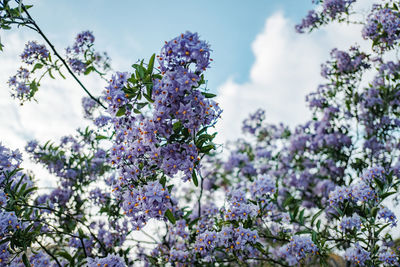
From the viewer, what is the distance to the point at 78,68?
11.9 feet

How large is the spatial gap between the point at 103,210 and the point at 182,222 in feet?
3.29

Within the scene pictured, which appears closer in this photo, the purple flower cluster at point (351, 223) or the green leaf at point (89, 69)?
the purple flower cluster at point (351, 223)

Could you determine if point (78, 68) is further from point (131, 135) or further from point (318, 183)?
point (318, 183)

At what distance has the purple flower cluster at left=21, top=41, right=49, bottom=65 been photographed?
331 cm

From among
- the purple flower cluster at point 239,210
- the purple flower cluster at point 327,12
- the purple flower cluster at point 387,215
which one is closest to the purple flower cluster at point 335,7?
the purple flower cluster at point 327,12

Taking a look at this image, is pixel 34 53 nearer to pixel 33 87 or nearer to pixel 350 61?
pixel 33 87

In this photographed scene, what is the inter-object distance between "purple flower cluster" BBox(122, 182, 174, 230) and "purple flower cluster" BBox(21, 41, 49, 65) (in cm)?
217

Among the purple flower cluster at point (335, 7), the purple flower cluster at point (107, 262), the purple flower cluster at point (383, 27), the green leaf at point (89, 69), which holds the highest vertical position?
the purple flower cluster at point (335, 7)

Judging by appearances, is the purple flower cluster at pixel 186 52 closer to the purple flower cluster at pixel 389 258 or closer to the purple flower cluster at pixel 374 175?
the purple flower cluster at pixel 374 175

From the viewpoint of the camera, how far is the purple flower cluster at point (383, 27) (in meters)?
4.27

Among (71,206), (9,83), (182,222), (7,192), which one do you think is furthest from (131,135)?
(71,206)

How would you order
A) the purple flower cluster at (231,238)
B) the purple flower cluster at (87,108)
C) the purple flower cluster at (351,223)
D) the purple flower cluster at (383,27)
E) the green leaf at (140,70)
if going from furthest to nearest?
1. the purple flower cluster at (87,108)
2. the purple flower cluster at (383,27)
3. the purple flower cluster at (351,223)
4. the purple flower cluster at (231,238)
5. the green leaf at (140,70)

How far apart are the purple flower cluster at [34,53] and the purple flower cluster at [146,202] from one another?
2171 mm

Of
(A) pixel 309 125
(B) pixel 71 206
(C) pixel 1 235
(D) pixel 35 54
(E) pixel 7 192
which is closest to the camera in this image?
(C) pixel 1 235
